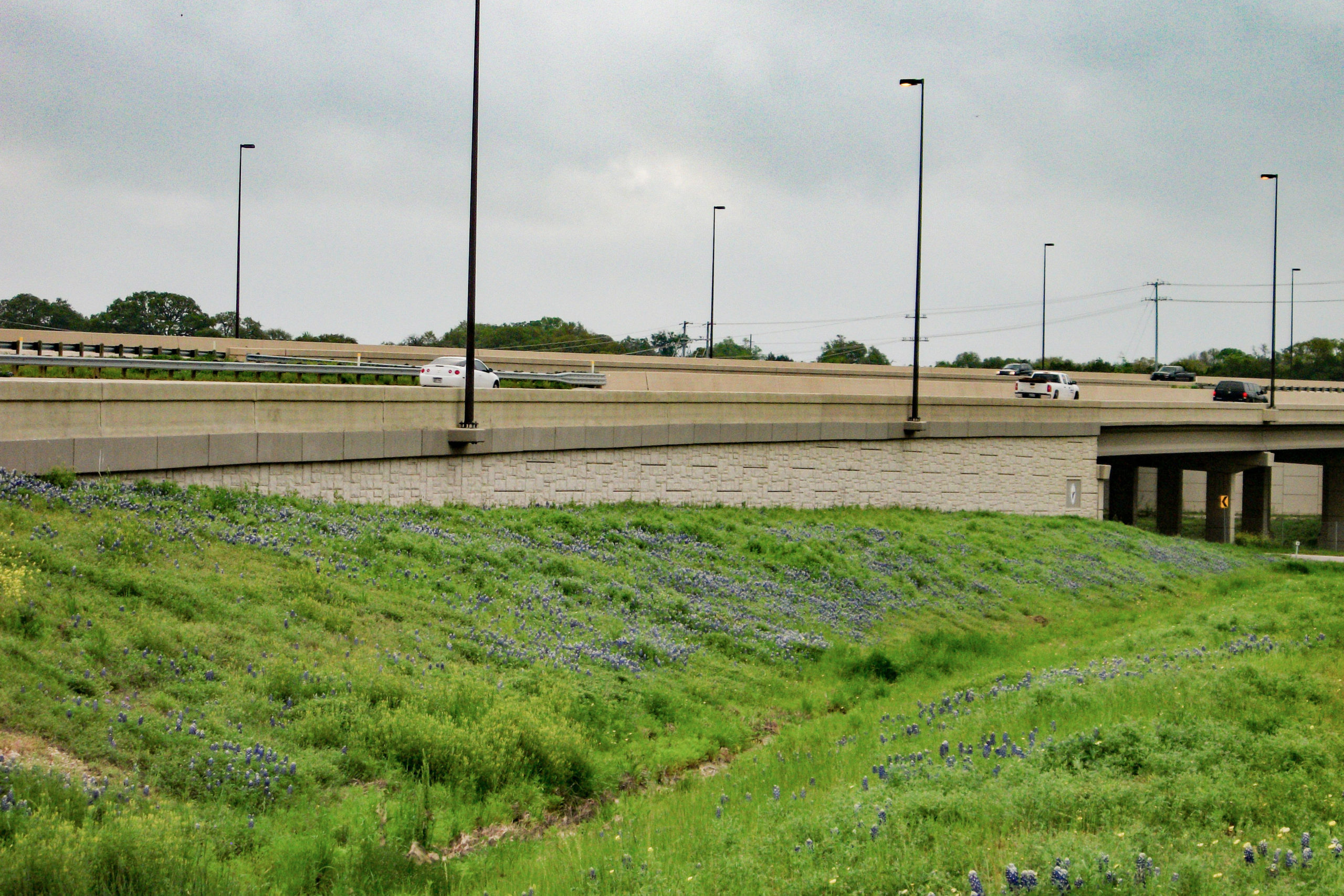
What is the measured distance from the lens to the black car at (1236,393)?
5491 cm

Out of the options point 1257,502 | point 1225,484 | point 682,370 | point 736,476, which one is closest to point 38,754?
point 736,476

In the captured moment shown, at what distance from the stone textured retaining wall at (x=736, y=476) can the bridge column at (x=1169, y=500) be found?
871 inches

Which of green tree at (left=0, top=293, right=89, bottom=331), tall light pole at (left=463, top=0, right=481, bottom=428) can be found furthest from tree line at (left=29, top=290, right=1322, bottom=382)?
tall light pole at (left=463, top=0, right=481, bottom=428)

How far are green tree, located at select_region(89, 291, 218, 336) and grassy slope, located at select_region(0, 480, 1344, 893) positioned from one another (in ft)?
198

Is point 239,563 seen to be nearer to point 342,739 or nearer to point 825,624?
point 342,739

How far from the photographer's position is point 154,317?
71.6 meters

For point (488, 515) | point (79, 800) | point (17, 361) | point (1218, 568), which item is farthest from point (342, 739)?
point (1218, 568)

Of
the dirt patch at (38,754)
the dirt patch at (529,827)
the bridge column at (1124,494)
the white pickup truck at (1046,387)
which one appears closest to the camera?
the dirt patch at (38,754)

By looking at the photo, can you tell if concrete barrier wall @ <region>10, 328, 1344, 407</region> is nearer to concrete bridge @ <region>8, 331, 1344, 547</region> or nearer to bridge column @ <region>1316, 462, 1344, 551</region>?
concrete bridge @ <region>8, 331, 1344, 547</region>

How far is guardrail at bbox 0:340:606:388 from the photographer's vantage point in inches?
783

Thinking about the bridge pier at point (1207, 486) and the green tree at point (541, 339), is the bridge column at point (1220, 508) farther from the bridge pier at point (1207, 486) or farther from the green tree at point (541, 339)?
the green tree at point (541, 339)

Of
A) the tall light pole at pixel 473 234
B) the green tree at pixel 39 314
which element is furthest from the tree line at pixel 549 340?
the tall light pole at pixel 473 234

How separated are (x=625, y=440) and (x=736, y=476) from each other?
3.49 metres

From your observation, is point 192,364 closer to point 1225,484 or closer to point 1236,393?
point 1225,484
